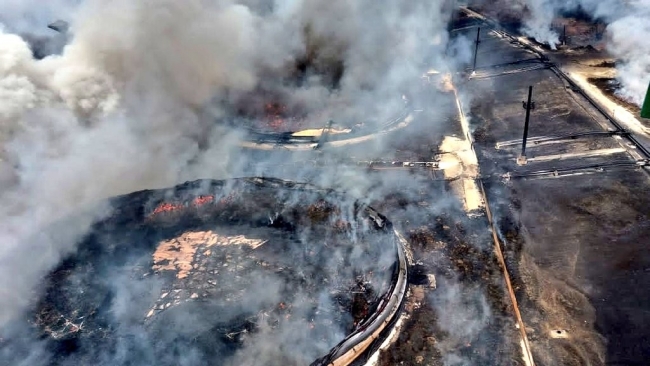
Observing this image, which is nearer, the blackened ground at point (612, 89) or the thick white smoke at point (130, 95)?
the thick white smoke at point (130, 95)

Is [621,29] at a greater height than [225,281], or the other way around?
[621,29]

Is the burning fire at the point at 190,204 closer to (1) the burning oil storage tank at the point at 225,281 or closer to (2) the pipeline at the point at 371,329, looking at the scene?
(1) the burning oil storage tank at the point at 225,281

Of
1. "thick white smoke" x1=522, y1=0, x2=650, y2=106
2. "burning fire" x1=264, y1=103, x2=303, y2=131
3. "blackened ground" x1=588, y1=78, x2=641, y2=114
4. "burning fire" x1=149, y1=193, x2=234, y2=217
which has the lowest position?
"burning fire" x1=149, y1=193, x2=234, y2=217

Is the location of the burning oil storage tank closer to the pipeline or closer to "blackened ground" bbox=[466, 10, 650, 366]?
the pipeline

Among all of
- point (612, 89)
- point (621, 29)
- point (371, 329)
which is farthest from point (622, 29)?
point (371, 329)

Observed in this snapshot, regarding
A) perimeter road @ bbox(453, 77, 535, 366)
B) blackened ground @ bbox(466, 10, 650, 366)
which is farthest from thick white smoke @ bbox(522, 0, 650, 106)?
perimeter road @ bbox(453, 77, 535, 366)

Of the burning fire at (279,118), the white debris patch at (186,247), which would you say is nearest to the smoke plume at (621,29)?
the burning fire at (279,118)

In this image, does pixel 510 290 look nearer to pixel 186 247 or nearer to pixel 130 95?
pixel 186 247

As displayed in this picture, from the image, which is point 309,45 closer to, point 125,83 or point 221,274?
point 125,83

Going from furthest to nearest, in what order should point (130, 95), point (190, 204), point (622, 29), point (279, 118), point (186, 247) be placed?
point (622, 29)
point (279, 118)
point (130, 95)
point (190, 204)
point (186, 247)

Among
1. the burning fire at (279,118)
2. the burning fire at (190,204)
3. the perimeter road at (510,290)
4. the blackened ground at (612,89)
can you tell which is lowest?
the perimeter road at (510,290)
